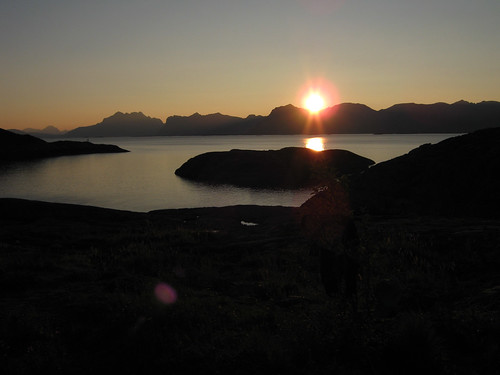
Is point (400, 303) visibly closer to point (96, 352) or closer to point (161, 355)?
point (161, 355)

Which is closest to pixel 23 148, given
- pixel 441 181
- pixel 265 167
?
pixel 265 167

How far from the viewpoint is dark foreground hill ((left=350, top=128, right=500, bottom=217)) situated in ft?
108

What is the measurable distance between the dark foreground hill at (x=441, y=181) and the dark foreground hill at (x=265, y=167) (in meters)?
37.5

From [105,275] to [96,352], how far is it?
7.46m

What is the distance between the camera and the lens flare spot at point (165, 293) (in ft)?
37.8

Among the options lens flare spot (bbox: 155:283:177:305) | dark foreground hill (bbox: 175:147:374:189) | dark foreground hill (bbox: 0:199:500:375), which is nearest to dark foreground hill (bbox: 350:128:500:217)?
dark foreground hill (bbox: 0:199:500:375)

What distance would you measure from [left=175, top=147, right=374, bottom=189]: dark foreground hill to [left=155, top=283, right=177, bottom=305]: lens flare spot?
66.4 meters

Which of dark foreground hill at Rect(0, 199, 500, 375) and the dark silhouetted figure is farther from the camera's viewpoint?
the dark silhouetted figure

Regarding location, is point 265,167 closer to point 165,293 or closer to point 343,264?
point 165,293

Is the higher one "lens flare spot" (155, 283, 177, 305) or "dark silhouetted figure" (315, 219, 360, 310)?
"dark silhouetted figure" (315, 219, 360, 310)

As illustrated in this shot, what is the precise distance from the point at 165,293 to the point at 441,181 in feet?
107

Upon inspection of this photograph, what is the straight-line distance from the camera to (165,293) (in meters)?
12.6

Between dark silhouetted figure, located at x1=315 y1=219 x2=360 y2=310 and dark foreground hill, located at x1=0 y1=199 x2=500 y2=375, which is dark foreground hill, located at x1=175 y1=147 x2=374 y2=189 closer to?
dark foreground hill, located at x1=0 y1=199 x2=500 y2=375

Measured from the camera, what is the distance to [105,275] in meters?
15.9
